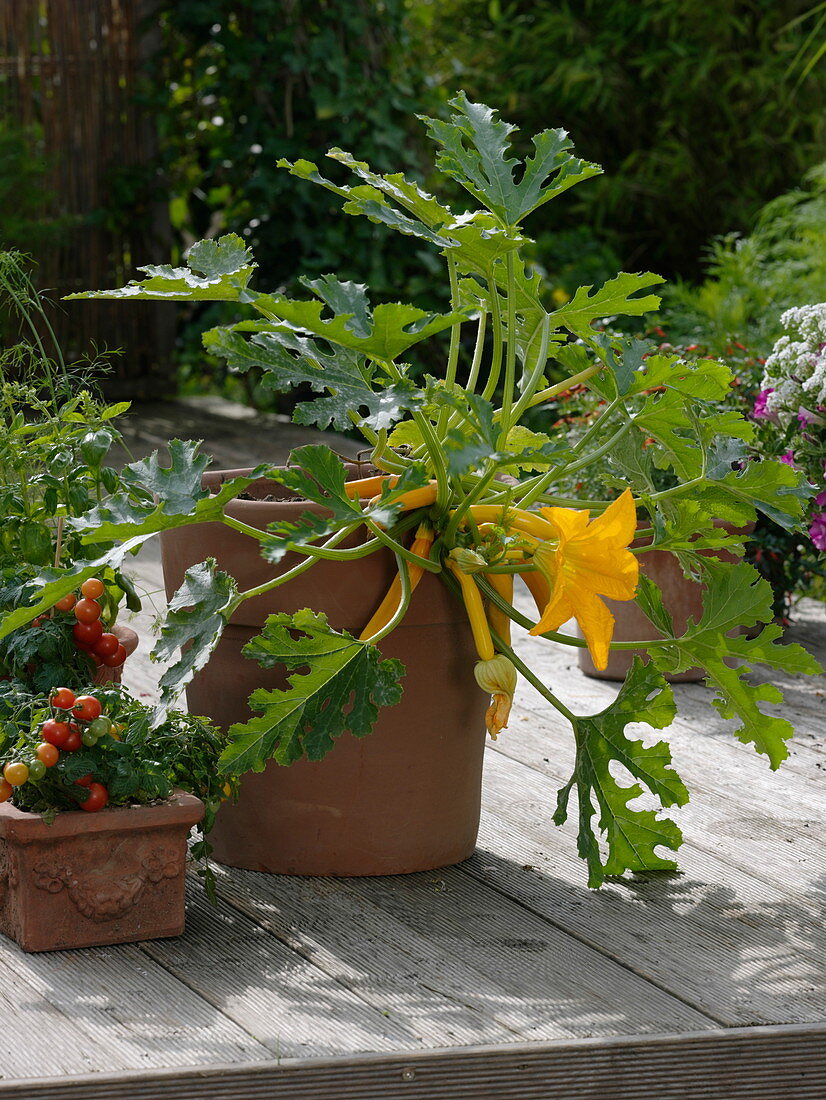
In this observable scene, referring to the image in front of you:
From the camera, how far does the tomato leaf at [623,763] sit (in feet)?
5.30

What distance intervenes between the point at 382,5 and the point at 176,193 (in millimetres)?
1044

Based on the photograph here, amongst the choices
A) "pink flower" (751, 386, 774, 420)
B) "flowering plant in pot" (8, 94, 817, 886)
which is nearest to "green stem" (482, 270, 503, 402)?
"flowering plant in pot" (8, 94, 817, 886)

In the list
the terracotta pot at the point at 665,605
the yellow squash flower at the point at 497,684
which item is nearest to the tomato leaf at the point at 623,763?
the yellow squash flower at the point at 497,684

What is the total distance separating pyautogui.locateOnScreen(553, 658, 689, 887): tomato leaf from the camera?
5.30 feet

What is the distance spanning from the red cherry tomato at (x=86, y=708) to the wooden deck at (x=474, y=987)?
0.26 metres

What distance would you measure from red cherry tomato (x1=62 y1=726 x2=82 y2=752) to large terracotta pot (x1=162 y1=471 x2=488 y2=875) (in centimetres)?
24

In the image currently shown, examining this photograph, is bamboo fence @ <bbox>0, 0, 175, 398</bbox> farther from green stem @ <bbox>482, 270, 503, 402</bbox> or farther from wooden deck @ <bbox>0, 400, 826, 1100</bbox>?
wooden deck @ <bbox>0, 400, 826, 1100</bbox>

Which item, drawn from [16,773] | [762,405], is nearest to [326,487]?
[16,773]

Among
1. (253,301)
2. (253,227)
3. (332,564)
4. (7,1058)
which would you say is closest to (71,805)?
(7,1058)

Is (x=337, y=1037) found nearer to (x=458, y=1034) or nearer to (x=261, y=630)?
(x=458, y=1034)

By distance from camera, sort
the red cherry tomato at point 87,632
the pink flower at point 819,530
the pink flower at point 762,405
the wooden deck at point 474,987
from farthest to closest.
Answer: the pink flower at point 762,405 → the pink flower at point 819,530 → the red cherry tomato at point 87,632 → the wooden deck at point 474,987

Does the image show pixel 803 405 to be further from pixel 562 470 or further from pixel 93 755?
pixel 93 755

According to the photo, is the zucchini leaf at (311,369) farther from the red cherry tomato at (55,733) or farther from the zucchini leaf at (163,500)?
the red cherry tomato at (55,733)

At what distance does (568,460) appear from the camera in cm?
159
